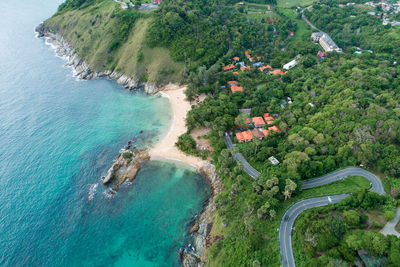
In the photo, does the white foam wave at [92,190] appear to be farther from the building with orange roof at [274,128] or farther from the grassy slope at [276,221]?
the building with orange roof at [274,128]

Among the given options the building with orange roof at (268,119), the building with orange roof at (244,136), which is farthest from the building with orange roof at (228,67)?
the building with orange roof at (244,136)

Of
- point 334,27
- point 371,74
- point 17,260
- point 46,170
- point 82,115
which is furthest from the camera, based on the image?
point 334,27

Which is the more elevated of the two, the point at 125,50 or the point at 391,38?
the point at 125,50

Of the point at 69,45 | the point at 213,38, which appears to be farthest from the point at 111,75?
the point at 213,38

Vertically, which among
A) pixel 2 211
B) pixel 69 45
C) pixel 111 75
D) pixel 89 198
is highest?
pixel 69 45

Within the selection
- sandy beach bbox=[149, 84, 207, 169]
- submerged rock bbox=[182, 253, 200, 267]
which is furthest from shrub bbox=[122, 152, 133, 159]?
submerged rock bbox=[182, 253, 200, 267]

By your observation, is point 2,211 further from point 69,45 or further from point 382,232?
point 69,45

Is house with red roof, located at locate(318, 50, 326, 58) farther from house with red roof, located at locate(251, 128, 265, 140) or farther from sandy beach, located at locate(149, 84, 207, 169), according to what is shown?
sandy beach, located at locate(149, 84, 207, 169)
